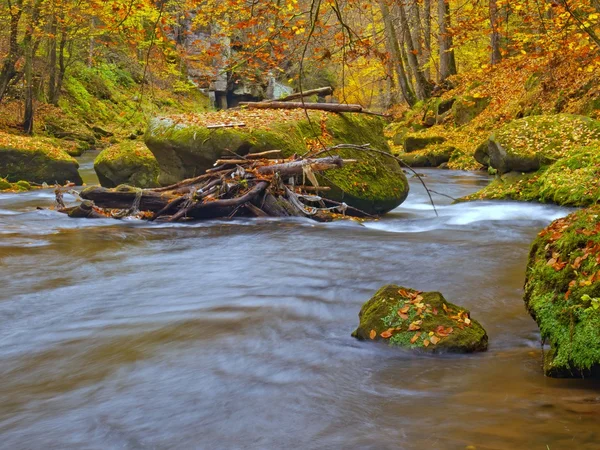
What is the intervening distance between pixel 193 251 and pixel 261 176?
203 cm

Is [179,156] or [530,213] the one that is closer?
[530,213]

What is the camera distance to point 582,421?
9.34 ft

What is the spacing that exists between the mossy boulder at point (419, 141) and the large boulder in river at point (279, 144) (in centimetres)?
1009

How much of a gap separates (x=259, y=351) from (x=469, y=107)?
19138mm

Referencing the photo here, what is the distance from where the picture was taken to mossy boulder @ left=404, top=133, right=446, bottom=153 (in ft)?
70.1

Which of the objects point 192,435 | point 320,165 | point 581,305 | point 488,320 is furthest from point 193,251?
point 581,305

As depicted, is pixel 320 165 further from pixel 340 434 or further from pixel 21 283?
pixel 340 434

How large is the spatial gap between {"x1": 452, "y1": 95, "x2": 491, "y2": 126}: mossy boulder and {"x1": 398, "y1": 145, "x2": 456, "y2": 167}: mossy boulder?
6.69 ft

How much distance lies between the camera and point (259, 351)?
4.58 metres

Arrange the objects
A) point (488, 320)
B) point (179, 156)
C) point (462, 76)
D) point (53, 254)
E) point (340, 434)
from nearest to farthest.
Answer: point (340, 434) < point (488, 320) < point (53, 254) < point (179, 156) < point (462, 76)

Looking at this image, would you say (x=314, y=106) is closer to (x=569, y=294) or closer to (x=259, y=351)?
(x=259, y=351)

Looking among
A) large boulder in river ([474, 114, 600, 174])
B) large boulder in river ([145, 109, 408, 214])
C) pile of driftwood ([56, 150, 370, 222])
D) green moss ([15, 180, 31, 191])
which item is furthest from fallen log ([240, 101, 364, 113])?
green moss ([15, 180, 31, 191])

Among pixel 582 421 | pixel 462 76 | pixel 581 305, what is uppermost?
pixel 462 76

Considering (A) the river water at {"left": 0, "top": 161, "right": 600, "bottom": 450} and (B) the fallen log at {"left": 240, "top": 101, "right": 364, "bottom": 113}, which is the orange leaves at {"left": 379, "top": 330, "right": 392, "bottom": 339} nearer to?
(A) the river water at {"left": 0, "top": 161, "right": 600, "bottom": 450}
